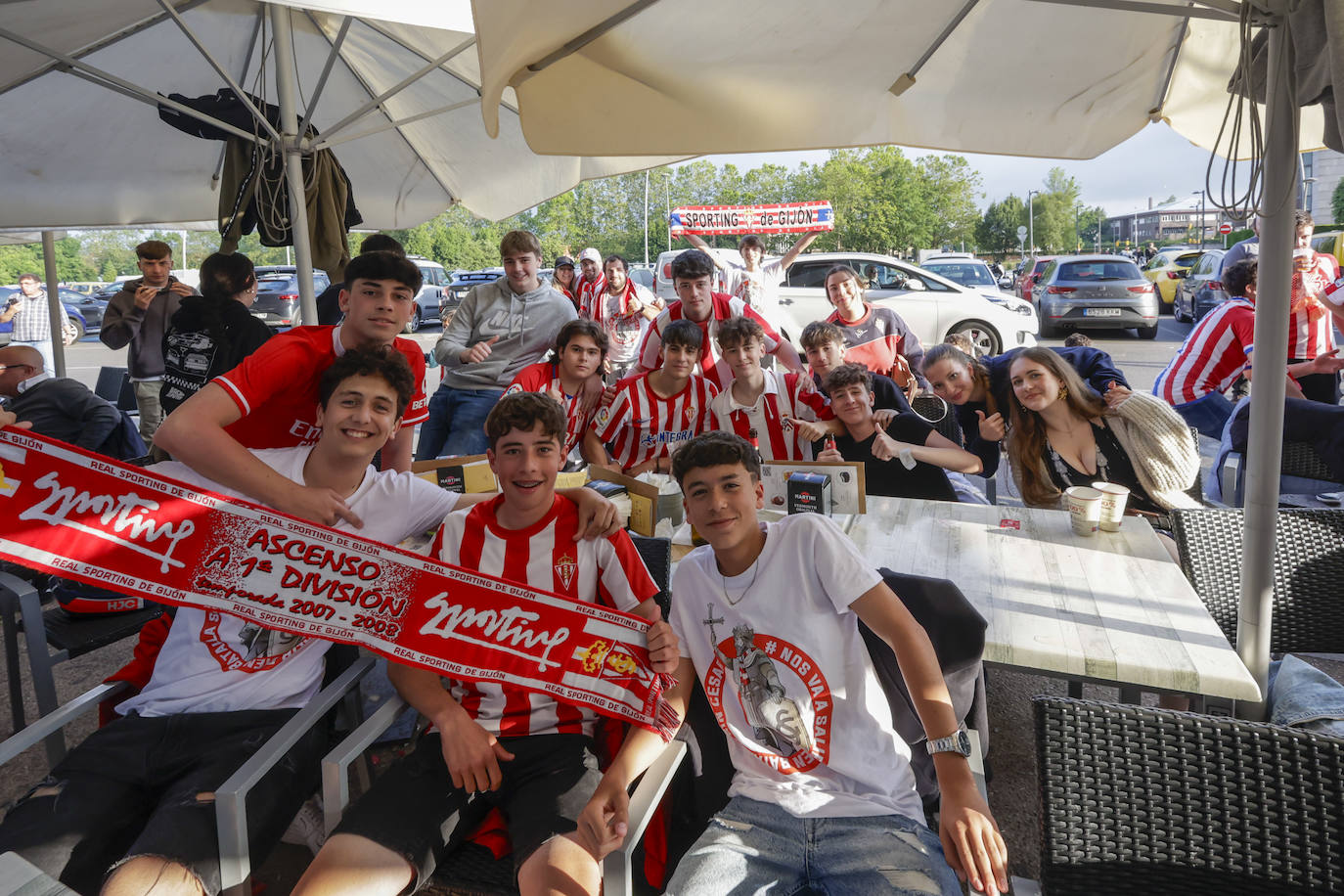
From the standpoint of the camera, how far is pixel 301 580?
2182mm

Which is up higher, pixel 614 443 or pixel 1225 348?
pixel 1225 348

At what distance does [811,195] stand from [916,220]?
229 inches

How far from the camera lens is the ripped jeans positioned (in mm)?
1735

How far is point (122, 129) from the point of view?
544 cm

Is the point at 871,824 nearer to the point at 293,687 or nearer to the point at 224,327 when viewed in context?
the point at 293,687

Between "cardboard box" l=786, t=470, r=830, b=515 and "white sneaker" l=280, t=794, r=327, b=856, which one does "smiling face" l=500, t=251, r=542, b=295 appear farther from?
"white sneaker" l=280, t=794, r=327, b=856

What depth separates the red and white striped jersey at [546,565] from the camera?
2.12 meters

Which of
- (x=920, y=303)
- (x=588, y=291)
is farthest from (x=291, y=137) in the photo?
(x=920, y=303)

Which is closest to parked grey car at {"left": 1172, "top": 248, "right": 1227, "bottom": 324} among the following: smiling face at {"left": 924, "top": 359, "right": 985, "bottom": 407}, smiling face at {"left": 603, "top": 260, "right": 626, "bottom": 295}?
smiling face at {"left": 603, "top": 260, "right": 626, "bottom": 295}

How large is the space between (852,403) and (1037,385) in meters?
0.77

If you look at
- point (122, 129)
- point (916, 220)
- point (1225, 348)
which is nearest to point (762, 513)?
point (1225, 348)

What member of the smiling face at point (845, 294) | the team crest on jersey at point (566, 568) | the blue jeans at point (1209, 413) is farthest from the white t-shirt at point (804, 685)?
the smiling face at point (845, 294)

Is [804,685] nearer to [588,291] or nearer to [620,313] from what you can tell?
[620,313]

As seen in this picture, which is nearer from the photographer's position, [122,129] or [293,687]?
[293,687]
